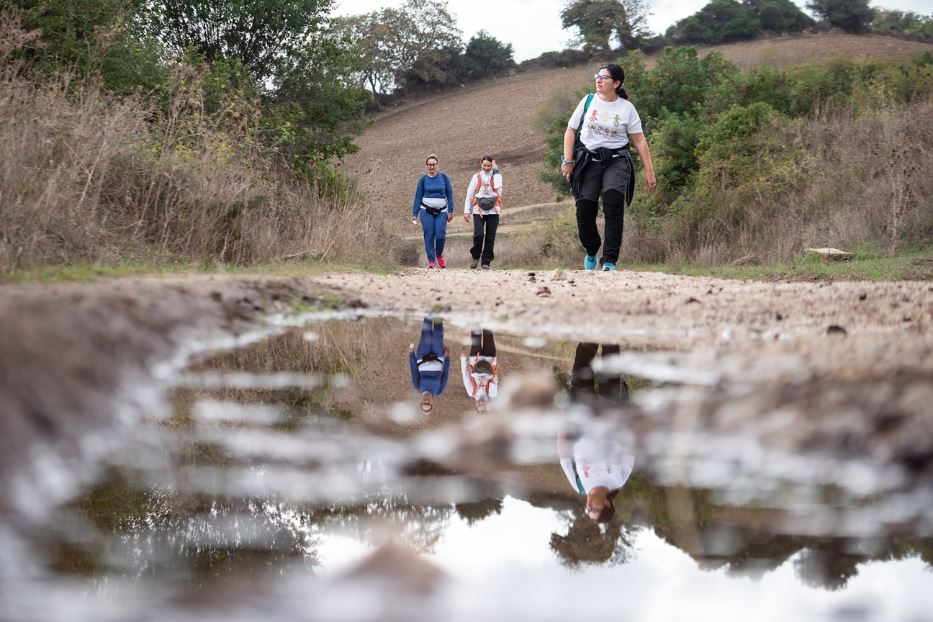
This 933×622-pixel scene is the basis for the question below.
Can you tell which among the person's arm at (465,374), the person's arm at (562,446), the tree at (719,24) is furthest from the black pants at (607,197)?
A: the tree at (719,24)

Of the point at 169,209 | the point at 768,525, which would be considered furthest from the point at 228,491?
the point at 169,209

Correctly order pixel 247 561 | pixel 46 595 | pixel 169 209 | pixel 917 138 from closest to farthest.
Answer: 1. pixel 46 595
2. pixel 247 561
3. pixel 169 209
4. pixel 917 138

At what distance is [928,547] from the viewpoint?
2.13m

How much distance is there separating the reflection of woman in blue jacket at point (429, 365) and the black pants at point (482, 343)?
0.17 metres

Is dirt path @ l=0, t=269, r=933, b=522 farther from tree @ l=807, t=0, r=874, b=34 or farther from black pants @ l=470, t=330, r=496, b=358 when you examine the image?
tree @ l=807, t=0, r=874, b=34

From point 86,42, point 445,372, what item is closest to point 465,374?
point 445,372

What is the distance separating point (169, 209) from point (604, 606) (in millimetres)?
9145

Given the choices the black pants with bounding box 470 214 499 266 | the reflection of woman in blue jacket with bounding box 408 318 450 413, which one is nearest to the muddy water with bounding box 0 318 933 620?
the reflection of woman in blue jacket with bounding box 408 318 450 413

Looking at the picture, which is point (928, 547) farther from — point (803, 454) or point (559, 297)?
point (559, 297)

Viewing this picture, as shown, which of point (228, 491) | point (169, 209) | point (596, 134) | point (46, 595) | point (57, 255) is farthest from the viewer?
point (596, 134)

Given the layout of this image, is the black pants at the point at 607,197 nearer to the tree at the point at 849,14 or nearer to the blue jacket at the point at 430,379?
the blue jacket at the point at 430,379

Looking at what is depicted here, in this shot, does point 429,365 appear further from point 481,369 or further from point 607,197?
point 607,197

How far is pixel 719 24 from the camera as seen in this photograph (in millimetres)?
66375

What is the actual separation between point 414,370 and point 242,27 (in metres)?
20.1
